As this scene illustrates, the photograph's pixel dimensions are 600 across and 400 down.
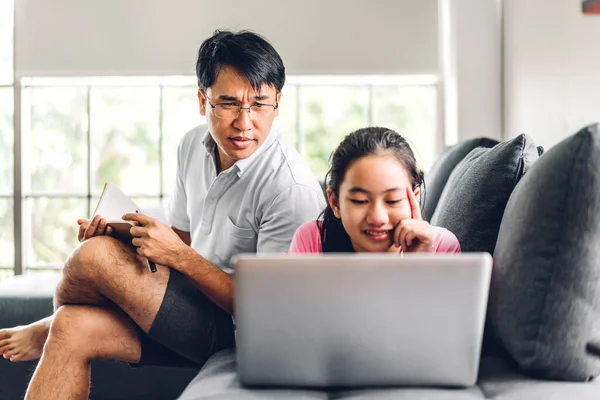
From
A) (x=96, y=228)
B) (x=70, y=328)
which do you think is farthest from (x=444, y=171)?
(x=70, y=328)

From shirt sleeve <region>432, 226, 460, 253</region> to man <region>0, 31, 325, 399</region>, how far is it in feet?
1.42

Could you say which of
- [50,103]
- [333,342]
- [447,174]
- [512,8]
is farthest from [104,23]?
[333,342]

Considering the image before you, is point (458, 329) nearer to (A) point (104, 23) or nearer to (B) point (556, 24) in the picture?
(B) point (556, 24)

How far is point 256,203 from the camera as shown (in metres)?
1.93

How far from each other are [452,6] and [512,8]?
1.67ft

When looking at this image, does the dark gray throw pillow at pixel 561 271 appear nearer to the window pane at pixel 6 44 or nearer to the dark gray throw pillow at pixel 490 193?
the dark gray throw pillow at pixel 490 193

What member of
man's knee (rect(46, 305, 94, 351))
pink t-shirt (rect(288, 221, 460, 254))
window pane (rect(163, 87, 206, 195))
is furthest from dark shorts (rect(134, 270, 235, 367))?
window pane (rect(163, 87, 206, 195))

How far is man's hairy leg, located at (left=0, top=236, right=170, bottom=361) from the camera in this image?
5.37ft

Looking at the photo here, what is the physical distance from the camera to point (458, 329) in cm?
114

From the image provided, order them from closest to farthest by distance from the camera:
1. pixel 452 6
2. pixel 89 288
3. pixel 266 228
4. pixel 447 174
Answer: pixel 89 288
pixel 266 228
pixel 447 174
pixel 452 6

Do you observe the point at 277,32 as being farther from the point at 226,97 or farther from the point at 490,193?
the point at 490,193

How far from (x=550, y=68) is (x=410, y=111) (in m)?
1.88

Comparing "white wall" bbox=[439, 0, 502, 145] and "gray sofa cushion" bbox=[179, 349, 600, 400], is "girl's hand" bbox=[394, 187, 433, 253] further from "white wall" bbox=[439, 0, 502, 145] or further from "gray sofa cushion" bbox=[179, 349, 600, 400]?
"white wall" bbox=[439, 0, 502, 145]

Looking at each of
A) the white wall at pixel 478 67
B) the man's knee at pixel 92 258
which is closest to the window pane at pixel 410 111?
the white wall at pixel 478 67
